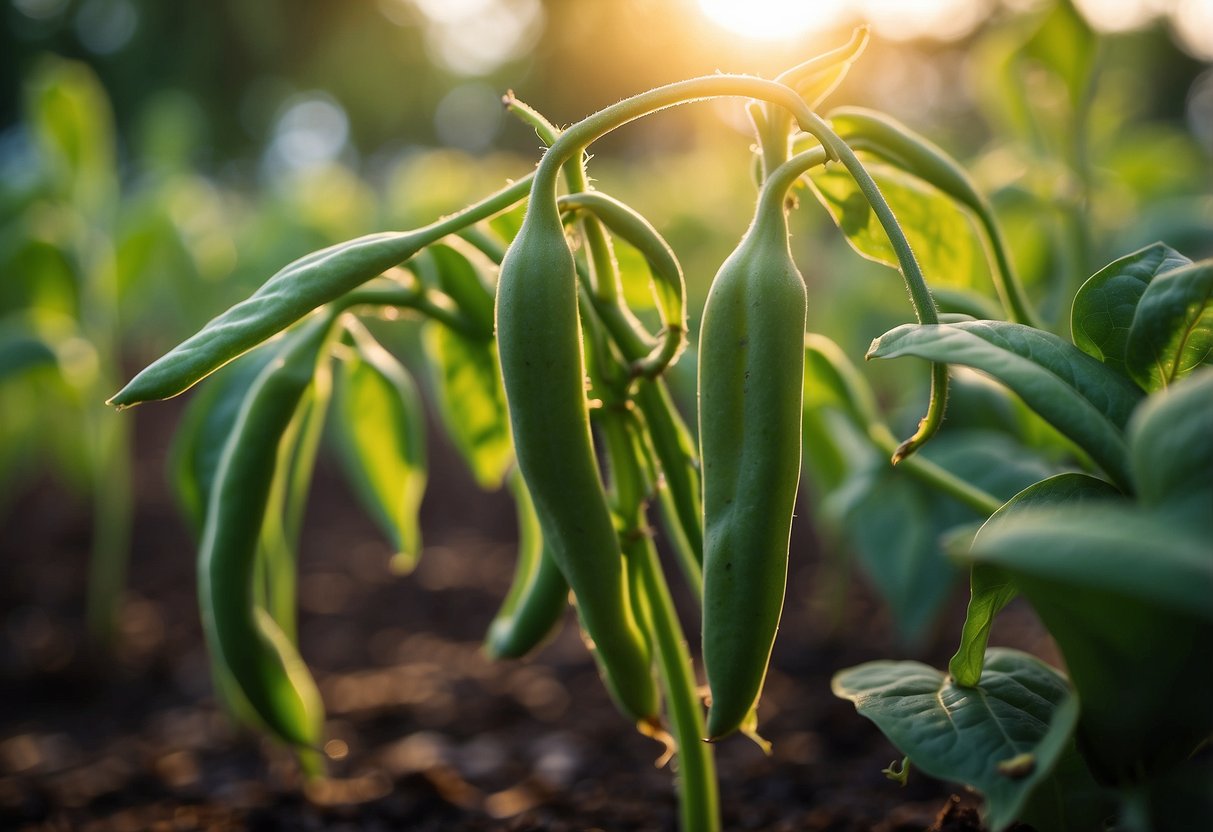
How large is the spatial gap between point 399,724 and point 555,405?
0.77 metres

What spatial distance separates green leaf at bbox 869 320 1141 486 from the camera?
0.31m

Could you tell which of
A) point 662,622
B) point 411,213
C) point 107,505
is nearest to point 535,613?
point 662,622

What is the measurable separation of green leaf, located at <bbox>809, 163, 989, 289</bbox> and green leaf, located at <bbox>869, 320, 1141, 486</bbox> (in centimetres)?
11

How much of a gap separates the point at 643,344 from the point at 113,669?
1.07 meters

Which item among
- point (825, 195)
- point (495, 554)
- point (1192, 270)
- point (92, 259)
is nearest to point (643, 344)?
point (825, 195)

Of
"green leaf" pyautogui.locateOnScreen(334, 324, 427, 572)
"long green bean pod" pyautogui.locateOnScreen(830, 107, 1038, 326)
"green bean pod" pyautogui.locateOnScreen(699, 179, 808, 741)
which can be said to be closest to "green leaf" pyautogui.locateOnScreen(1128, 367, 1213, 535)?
"green bean pod" pyautogui.locateOnScreen(699, 179, 808, 741)

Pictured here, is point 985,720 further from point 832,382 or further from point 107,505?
point 107,505

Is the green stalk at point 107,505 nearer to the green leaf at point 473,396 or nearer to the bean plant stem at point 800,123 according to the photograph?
the green leaf at point 473,396

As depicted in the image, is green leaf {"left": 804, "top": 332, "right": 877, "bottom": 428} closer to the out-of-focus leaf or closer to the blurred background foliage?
the blurred background foliage

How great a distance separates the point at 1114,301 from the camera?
15.8 inches

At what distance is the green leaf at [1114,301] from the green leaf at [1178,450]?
0.40ft

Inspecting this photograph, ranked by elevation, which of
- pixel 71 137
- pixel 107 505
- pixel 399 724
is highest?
pixel 71 137

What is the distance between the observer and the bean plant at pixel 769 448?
12.5 inches

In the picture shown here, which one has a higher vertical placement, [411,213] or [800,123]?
[411,213]
